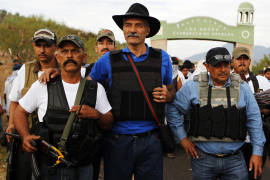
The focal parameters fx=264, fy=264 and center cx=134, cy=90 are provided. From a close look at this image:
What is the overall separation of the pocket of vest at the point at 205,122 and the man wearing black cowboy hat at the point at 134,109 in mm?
337

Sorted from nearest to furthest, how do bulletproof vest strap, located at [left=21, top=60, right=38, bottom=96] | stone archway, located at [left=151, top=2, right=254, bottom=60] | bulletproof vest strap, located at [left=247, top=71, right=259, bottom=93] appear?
bulletproof vest strap, located at [left=21, top=60, right=38, bottom=96] → bulletproof vest strap, located at [left=247, top=71, right=259, bottom=93] → stone archway, located at [left=151, top=2, right=254, bottom=60]

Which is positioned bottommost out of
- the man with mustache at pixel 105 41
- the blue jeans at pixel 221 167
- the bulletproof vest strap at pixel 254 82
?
the blue jeans at pixel 221 167

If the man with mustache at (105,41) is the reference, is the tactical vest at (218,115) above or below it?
below

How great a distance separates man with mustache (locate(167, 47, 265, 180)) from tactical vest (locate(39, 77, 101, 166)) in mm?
993

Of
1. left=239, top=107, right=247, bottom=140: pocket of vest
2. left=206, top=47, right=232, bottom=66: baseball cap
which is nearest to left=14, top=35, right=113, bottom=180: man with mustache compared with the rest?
left=206, top=47, right=232, bottom=66: baseball cap

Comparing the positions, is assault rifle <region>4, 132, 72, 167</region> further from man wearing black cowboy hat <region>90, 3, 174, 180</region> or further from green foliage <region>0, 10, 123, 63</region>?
green foliage <region>0, 10, 123, 63</region>

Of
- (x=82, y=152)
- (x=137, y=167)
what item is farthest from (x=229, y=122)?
(x=82, y=152)

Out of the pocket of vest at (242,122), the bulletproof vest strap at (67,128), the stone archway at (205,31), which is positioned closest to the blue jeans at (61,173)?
the bulletproof vest strap at (67,128)

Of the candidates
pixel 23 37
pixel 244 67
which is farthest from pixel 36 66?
pixel 23 37

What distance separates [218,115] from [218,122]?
66 mm

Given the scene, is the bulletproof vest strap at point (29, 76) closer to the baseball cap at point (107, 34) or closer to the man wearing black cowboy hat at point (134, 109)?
the man wearing black cowboy hat at point (134, 109)

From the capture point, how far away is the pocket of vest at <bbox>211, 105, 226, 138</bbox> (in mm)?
2464

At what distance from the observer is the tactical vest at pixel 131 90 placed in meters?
2.43

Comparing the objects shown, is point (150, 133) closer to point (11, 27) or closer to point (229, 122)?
point (229, 122)
